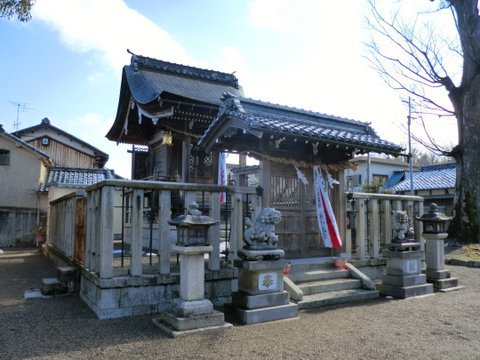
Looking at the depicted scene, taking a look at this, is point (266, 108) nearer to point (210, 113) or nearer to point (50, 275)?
point (210, 113)

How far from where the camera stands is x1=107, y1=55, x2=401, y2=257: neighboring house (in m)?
7.61

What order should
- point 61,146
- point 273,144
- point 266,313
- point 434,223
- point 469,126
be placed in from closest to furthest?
point 266,313 → point 273,144 → point 434,223 → point 469,126 → point 61,146

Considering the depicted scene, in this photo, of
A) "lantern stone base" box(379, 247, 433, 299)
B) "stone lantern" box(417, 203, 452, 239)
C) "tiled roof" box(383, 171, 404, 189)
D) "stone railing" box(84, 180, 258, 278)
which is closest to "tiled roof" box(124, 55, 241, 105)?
"stone railing" box(84, 180, 258, 278)

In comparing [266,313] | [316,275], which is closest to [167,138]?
[316,275]

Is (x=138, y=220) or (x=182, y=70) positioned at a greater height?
(x=182, y=70)

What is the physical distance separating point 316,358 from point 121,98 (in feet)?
42.4

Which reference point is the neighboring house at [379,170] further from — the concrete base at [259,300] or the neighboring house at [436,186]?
the concrete base at [259,300]

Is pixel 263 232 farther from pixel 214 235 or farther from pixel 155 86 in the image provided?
pixel 155 86

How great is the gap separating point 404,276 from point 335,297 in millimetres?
1745

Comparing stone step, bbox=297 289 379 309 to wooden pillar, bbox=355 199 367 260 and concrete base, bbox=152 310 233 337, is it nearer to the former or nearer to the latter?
wooden pillar, bbox=355 199 367 260

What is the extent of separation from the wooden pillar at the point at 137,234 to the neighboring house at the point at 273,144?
2.39m

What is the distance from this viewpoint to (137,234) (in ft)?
19.6

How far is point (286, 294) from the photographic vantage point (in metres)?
6.05

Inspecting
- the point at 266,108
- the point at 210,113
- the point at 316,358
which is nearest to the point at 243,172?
the point at 210,113
